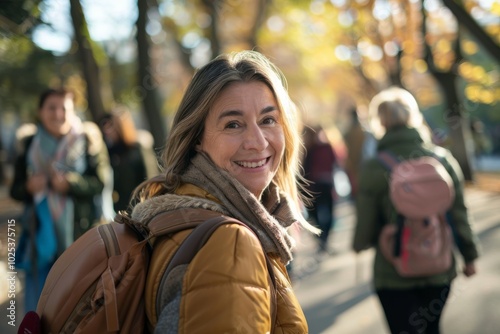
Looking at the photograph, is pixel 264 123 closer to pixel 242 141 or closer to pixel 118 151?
pixel 242 141

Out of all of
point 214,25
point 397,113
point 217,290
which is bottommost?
point 397,113

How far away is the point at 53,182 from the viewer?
570 cm

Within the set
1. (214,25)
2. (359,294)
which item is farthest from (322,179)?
(214,25)

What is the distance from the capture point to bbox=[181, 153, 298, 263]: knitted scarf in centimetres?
218

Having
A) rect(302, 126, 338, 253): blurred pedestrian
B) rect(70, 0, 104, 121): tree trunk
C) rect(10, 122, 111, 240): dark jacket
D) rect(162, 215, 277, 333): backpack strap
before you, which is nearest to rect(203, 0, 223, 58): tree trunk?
rect(70, 0, 104, 121): tree trunk

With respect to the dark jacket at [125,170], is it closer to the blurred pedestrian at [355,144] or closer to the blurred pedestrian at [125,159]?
the blurred pedestrian at [125,159]

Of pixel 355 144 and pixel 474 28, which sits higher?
pixel 474 28

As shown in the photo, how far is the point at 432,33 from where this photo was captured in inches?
1003

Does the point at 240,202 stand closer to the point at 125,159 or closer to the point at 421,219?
the point at 421,219

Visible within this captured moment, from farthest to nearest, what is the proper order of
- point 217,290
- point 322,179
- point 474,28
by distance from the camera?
1. point 322,179
2. point 474,28
3. point 217,290

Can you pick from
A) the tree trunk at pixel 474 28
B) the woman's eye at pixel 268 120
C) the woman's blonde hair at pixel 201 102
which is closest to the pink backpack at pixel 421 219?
the woman's blonde hair at pixel 201 102

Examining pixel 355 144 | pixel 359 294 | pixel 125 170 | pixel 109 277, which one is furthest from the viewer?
pixel 355 144

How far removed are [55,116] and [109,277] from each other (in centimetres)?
413

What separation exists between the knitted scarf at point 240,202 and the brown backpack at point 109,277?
18 cm
